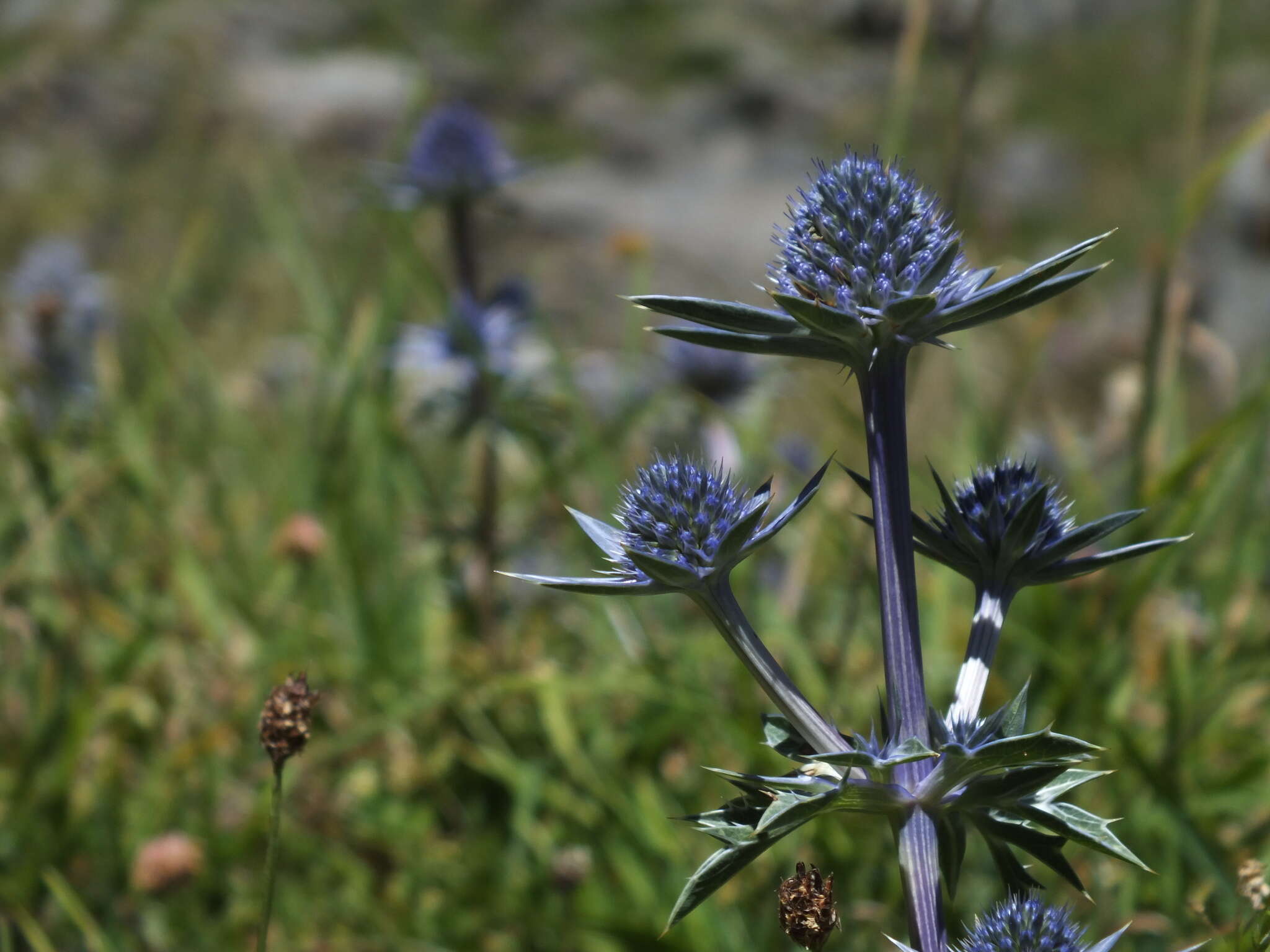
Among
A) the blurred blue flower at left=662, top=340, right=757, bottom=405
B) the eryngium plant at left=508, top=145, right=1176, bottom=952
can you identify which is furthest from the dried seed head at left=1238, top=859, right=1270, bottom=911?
the blurred blue flower at left=662, top=340, right=757, bottom=405

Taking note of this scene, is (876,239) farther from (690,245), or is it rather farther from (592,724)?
Result: (690,245)

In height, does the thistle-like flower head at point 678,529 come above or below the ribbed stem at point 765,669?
above

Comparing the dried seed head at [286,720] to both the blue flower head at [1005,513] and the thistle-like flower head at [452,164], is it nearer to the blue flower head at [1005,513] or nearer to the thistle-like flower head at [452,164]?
the blue flower head at [1005,513]

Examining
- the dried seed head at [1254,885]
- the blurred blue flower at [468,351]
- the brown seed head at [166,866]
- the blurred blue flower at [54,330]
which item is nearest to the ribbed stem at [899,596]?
the dried seed head at [1254,885]

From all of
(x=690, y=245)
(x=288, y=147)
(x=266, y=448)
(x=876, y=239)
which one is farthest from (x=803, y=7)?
(x=876, y=239)

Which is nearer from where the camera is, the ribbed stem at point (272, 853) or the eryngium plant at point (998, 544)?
the eryngium plant at point (998, 544)
